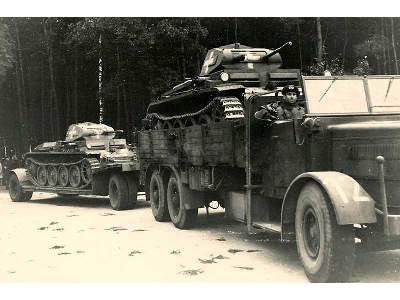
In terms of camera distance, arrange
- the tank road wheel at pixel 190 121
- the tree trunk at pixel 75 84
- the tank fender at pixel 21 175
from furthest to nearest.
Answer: the tank fender at pixel 21 175, the tree trunk at pixel 75 84, the tank road wheel at pixel 190 121

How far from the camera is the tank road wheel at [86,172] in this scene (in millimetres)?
15182

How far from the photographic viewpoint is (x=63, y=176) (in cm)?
1666

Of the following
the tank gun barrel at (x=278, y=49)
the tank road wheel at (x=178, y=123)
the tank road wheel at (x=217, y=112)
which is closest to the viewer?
the tank gun barrel at (x=278, y=49)

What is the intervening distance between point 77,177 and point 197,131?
24.0ft

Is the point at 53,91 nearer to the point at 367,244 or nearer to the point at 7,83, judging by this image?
the point at 7,83

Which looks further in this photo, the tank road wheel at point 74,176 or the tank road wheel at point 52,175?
the tank road wheel at point 52,175

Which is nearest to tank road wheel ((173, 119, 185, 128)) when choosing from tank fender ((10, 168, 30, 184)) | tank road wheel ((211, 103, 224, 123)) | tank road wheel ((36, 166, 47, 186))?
tank road wheel ((211, 103, 224, 123))

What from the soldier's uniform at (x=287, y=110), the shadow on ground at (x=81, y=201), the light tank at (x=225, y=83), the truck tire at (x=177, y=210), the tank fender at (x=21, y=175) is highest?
the light tank at (x=225, y=83)

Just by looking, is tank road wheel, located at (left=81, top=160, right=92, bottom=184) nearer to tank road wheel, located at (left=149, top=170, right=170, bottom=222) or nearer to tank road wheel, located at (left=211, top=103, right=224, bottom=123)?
tank road wheel, located at (left=149, top=170, right=170, bottom=222)

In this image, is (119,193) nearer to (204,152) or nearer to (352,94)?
(204,152)

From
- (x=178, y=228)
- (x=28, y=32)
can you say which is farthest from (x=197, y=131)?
(x=28, y=32)

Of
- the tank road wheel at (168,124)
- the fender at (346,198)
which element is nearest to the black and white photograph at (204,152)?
the fender at (346,198)

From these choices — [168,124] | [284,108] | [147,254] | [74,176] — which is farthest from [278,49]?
[74,176]

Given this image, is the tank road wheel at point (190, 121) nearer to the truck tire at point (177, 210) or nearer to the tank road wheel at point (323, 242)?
the truck tire at point (177, 210)
